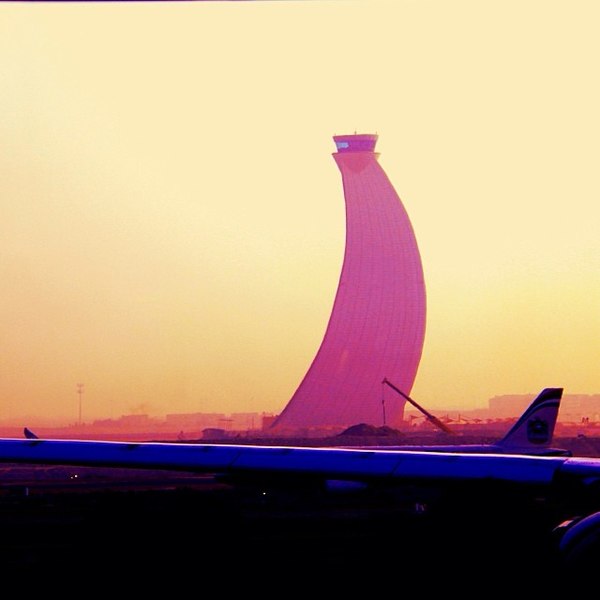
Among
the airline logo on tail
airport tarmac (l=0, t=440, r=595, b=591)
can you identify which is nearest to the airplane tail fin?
the airline logo on tail

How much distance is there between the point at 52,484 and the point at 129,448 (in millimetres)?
48210

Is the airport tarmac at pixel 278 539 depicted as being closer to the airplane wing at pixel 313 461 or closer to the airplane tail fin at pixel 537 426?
the airplane wing at pixel 313 461

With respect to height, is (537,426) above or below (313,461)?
above

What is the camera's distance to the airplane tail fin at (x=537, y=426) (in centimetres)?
7588

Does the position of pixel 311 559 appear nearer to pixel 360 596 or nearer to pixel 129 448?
pixel 129 448

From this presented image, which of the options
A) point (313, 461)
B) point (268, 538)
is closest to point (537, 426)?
point (268, 538)

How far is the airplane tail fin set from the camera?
75.9 m

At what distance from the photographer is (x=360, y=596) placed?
2623 centimetres

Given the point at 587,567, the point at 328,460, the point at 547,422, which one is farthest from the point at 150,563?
the point at 547,422

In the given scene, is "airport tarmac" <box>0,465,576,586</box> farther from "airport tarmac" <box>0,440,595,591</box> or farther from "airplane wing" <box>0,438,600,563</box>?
"airplane wing" <box>0,438,600,563</box>

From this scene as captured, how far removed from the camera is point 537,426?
77.1 meters

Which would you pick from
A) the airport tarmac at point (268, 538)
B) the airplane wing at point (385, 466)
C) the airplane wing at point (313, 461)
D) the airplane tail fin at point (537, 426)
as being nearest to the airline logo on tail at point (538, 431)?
the airplane tail fin at point (537, 426)

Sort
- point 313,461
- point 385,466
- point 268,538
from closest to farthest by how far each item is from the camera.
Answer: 1. point 385,466
2. point 313,461
3. point 268,538

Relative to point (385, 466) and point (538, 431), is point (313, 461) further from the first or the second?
point (538, 431)
